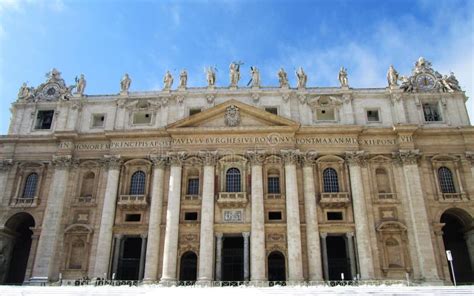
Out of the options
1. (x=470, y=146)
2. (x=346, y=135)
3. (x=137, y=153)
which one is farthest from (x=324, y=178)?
(x=137, y=153)

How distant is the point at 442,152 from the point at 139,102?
27.3 meters

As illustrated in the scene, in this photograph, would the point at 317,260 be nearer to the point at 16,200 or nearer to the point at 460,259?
the point at 460,259

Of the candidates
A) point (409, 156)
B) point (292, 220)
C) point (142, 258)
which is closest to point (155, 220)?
point (142, 258)

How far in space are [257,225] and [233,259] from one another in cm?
374

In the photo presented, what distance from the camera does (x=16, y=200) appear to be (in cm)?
3584

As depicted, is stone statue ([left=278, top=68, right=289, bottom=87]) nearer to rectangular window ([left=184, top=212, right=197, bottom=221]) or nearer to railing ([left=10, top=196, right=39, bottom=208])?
rectangular window ([left=184, top=212, right=197, bottom=221])

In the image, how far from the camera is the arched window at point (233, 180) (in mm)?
35312

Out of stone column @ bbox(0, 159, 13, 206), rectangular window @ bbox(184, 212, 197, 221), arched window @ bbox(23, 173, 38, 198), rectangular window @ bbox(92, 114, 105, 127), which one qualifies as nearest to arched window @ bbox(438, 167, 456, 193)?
rectangular window @ bbox(184, 212, 197, 221)

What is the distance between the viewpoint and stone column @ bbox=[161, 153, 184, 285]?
3200 cm

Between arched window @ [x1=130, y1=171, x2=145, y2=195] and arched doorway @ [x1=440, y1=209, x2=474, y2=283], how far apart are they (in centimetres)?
2564

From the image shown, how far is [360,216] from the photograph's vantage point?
109 ft

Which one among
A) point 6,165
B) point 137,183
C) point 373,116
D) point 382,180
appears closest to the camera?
point 382,180

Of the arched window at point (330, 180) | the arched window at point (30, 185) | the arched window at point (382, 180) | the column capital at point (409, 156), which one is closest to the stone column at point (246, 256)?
the arched window at point (330, 180)

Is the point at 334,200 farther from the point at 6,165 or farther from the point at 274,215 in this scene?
the point at 6,165
